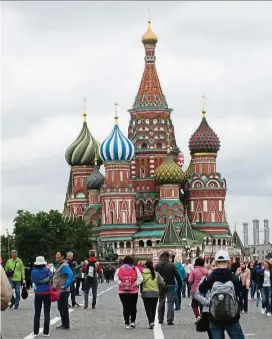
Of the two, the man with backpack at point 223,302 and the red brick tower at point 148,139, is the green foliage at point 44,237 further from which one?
the man with backpack at point 223,302

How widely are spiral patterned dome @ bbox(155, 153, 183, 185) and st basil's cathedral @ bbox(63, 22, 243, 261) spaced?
0.05 metres

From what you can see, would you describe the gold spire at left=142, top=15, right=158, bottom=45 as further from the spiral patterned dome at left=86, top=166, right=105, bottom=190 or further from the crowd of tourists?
the crowd of tourists

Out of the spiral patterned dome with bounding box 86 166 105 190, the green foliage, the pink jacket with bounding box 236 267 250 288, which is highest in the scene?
the spiral patterned dome with bounding box 86 166 105 190

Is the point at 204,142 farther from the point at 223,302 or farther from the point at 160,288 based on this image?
the point at 223,302

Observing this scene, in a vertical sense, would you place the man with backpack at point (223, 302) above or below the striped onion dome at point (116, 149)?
below

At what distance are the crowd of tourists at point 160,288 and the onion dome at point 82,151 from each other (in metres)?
83.7

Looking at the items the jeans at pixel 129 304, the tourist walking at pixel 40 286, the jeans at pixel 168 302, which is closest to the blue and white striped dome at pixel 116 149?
the jeans at pixel 168 302

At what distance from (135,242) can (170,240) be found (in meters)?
5.37

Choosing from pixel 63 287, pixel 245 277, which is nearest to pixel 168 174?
pixel 245 277

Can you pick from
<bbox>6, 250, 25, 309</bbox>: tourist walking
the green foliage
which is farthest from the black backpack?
the green foliage

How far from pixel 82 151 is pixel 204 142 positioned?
41.9 feet

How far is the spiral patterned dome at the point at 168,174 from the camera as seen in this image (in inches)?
4350

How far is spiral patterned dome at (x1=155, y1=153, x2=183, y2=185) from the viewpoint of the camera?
110 m

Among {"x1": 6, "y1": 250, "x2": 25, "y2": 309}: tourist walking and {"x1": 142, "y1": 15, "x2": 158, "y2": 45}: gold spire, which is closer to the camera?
{"x1": 6, "y1": 250, "x2": 25, "y2": 309}: tourist walking
